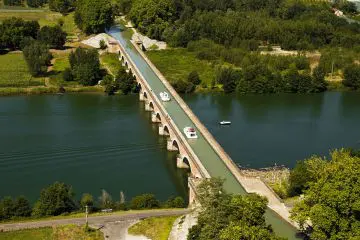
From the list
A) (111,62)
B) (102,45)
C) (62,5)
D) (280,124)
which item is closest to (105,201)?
(280,124)

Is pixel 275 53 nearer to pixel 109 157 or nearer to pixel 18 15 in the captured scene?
pixel 109 157

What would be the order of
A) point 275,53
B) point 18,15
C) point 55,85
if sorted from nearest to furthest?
point 55,85
point 275,53
point 18,15

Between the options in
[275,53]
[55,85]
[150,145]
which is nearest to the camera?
[150,145]

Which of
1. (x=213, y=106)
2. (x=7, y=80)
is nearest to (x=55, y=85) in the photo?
(x=7, y=80)

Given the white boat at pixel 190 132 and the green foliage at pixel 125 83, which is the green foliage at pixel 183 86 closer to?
the green foliage at pixel 125 83

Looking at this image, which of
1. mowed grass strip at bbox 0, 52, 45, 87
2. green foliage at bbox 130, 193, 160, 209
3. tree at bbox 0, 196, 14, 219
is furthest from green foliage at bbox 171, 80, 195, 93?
tree at bbox 0, 196, 14, 219

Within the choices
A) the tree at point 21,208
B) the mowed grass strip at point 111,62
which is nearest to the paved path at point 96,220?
the tree at point 21,208

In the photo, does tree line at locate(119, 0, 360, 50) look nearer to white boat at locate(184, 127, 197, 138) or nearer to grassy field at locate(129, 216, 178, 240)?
white boat at locate(184, 127, 197, 138)

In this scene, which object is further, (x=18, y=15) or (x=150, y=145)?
(x=18, y=15)
